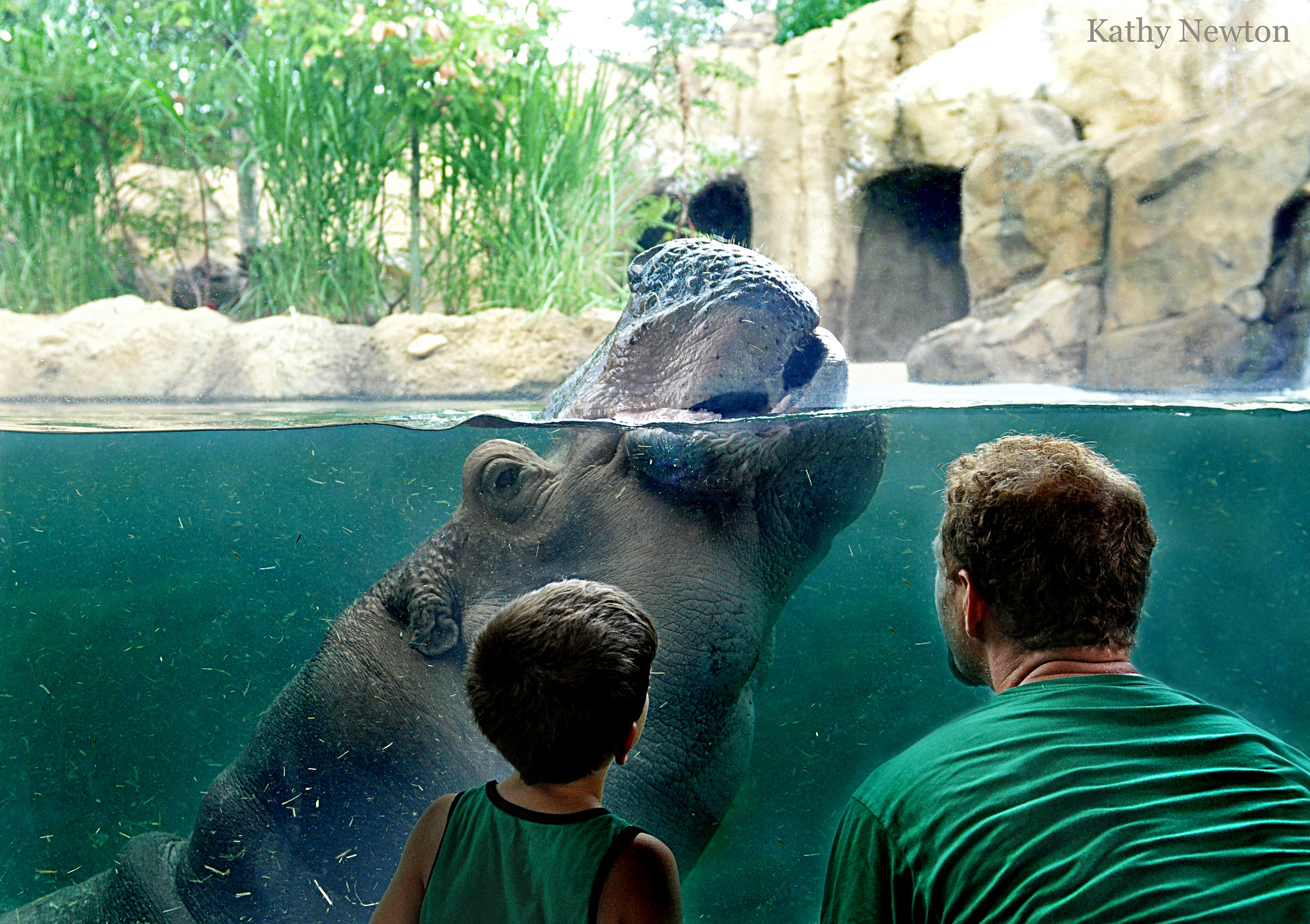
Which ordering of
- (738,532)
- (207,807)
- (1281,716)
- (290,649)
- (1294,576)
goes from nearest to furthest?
1. (738,532)
2. (207,807)
3. (290,649)
4. (1281,716)
5. (1294,576)

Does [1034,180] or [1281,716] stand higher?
[1034,180]

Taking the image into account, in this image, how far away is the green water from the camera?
11.3 feet

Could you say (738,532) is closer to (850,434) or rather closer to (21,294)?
(850,434)

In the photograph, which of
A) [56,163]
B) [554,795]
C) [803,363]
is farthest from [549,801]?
[56,163]

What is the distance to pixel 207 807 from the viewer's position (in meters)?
2.77

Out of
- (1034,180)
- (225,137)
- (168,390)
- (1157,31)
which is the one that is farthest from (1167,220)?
(168,390)

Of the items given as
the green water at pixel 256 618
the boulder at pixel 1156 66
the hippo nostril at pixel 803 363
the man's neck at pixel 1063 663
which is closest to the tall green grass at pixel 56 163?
the green water at pixel 256 618

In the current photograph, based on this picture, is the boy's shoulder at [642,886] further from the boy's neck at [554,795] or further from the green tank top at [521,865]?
the boy's neck at [554,795]

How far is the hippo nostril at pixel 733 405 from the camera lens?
255 cm

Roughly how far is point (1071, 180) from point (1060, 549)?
5.40 metres

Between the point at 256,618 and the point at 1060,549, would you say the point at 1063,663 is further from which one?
the point at 256,618

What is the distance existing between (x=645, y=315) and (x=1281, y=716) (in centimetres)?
793

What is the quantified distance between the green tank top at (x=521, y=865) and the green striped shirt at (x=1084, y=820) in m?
0.38

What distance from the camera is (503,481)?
8.55ft
